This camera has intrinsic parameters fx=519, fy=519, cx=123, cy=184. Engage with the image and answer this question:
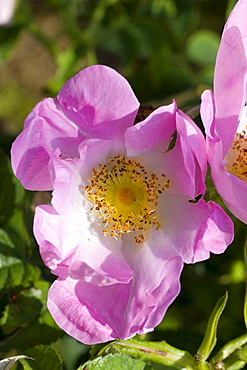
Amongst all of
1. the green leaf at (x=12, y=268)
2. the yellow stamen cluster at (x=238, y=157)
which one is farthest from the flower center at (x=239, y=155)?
the green leaf at (x=12, y=268)

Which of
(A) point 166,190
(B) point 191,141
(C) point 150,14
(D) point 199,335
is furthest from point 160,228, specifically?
(C) point 150,14

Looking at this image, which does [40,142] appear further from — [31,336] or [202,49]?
[202,49]

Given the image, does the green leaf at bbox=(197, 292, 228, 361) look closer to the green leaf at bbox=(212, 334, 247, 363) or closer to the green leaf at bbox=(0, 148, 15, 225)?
the green leaf at bbox=(212, 334, 247, 363)

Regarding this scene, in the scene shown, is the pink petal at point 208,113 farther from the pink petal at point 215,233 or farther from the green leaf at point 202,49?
the green leaf at point 202,49

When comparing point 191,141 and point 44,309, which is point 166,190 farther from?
point 44,309

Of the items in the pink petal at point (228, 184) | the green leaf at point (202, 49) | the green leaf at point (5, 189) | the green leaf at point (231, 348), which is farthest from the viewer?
the green leaf at point (202, 49)

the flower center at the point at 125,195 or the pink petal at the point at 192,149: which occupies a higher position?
the pink petal at the point at 192,149
